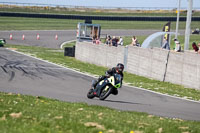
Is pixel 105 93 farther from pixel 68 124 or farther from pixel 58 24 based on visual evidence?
pixel 58 24

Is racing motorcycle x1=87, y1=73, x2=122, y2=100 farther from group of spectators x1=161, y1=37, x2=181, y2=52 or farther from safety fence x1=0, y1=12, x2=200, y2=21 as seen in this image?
safety fence x1=0, y1=12, x2=200, y2=21

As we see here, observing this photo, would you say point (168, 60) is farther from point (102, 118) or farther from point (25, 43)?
point (25, 43)

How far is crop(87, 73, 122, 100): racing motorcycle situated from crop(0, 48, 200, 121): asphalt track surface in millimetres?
237

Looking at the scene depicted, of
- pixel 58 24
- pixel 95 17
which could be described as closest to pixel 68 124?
pixel 58 24

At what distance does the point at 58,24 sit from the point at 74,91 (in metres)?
51.4

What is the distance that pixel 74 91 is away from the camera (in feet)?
62.2

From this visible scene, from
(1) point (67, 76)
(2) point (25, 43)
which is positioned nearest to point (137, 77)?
(1) point (67, 76)

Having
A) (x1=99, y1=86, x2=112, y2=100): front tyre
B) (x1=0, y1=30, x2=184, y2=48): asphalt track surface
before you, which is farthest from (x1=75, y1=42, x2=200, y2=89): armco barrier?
(x1=0, y1=30, x2=184, y2=48): asphalt track surface

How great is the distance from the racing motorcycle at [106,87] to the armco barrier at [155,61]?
7.11 meters

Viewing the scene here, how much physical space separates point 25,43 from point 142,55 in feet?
86.1

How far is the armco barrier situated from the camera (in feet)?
73.3

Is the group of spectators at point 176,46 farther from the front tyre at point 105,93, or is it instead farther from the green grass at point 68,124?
the green grass at point 68,124

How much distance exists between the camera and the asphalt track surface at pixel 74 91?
15234 millimetres

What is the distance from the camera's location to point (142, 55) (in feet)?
88.4
